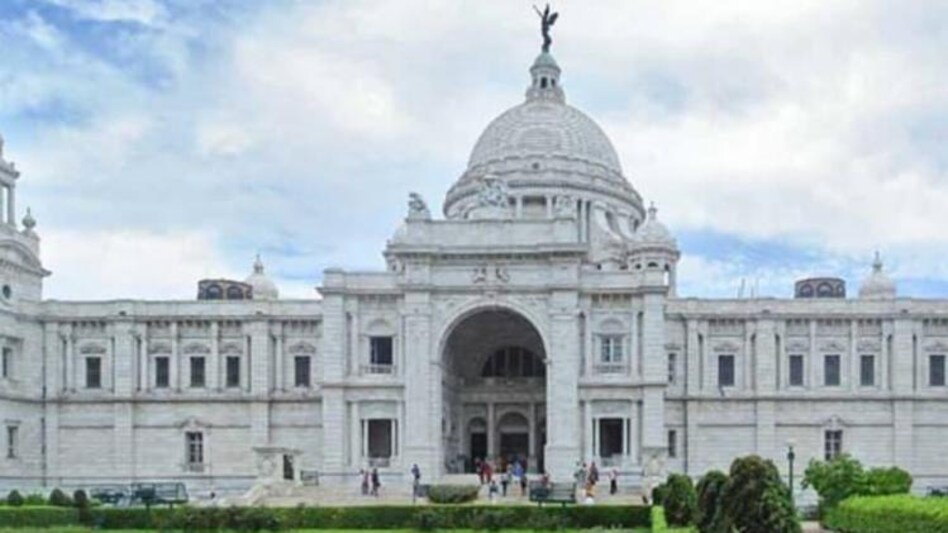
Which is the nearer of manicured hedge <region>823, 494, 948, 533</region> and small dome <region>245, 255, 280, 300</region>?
manicured hedge <region>823, 494, 948, 533</region>

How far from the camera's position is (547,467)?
6228 centimetres

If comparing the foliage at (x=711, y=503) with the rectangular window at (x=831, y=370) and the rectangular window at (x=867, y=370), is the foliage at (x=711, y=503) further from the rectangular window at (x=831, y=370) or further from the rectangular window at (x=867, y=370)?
the rectangular window at (x=867, y=370)

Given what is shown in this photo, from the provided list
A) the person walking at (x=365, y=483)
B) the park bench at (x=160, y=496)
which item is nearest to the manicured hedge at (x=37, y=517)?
the park bench at (x=160, y=496)

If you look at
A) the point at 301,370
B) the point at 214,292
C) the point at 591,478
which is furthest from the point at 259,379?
the point at 591,478

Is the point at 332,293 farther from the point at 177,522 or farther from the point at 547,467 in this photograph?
the point at 177,522

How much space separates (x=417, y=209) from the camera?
63.6 m

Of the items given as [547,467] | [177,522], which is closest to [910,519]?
[177,522]

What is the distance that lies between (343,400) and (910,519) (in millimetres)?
37757

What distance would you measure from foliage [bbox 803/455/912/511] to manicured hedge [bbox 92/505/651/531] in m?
6.38

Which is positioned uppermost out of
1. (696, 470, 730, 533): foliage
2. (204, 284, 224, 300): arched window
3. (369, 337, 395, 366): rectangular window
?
(204, 284, 224, 300): arched window

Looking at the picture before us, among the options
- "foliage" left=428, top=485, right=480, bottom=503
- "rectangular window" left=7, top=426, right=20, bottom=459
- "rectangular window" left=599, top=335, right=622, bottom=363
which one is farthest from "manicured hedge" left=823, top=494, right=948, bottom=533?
"rectangular window" left=7, top=426, right=20, bottom=459

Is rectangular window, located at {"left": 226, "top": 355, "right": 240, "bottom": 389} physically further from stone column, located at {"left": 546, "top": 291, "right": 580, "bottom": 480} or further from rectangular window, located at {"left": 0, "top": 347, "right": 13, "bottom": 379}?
stone column, located at {"left": 546, "top": 291, "right": 580, "bottom": 480}

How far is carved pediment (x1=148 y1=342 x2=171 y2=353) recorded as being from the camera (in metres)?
70.2

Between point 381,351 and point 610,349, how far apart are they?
38.5 feet
